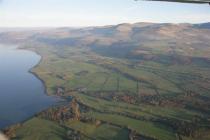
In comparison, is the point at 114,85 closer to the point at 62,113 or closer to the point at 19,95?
the point at 19,95

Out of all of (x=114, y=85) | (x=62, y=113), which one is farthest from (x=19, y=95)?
(x=114, y=85)

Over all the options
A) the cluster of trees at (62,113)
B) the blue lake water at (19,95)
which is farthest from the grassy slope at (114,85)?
the blue lake water at (19,95)

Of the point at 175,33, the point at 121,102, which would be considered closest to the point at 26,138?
the point at 121,102

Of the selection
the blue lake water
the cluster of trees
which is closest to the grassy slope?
the cluster of trees

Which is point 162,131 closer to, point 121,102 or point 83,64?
point 121,102

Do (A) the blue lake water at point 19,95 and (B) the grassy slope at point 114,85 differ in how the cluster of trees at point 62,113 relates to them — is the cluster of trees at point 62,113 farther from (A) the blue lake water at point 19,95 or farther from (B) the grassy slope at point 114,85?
(A) the blue lake water at point 19,95

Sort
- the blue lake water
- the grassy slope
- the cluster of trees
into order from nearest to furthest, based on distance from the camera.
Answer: the grassy slope → the cluster of trees → the blue lake water

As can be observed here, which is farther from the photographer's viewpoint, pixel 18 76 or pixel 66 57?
pixel 66 57

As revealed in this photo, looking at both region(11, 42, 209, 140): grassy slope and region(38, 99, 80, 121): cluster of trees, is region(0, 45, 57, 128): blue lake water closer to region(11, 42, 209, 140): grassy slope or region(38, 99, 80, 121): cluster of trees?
region(38, 99, 80, 121): cluster of trees
